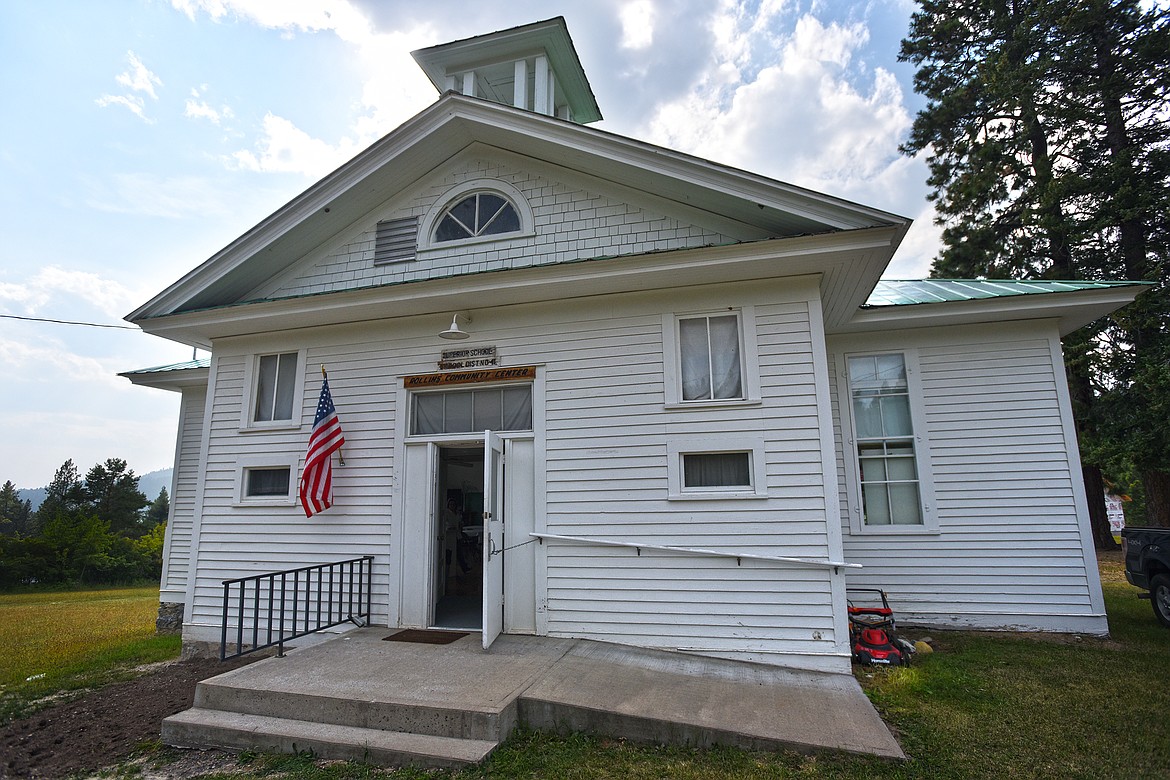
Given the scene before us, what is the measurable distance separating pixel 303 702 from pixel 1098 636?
27.2 ft

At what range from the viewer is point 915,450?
7.69m

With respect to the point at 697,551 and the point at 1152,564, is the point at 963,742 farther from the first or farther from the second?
the point at 1152,564

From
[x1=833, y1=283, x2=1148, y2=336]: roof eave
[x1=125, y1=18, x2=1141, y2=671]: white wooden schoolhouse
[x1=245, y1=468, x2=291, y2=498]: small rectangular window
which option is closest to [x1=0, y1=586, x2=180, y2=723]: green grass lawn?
[x1=125, y1=18, x2=1141, y2=671]: white wooden schoolhouse

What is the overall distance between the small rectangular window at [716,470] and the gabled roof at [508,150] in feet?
7.71

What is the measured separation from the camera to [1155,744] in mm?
3990

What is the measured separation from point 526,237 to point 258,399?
4253 mm

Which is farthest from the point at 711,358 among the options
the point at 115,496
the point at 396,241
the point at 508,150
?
the point at 115,496

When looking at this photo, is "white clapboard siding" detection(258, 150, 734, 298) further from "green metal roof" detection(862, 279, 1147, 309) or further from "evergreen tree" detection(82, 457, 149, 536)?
"evergreen tree" detection(82, 457, 149, 536)

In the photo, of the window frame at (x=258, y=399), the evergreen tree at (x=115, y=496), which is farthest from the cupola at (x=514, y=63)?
the evergreen tree at (x=115, y=496)

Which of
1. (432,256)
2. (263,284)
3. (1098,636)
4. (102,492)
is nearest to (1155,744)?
(1098,636)

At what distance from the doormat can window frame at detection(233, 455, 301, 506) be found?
2.26 meters

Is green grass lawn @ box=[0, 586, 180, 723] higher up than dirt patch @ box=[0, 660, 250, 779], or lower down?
lower down

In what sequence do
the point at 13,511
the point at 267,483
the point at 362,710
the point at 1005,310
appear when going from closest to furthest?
the point at 362,710 → the point at 1005,310 → the point at 267,483 → the point at 13,511

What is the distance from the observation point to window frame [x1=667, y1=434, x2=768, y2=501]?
6012 millimetres
